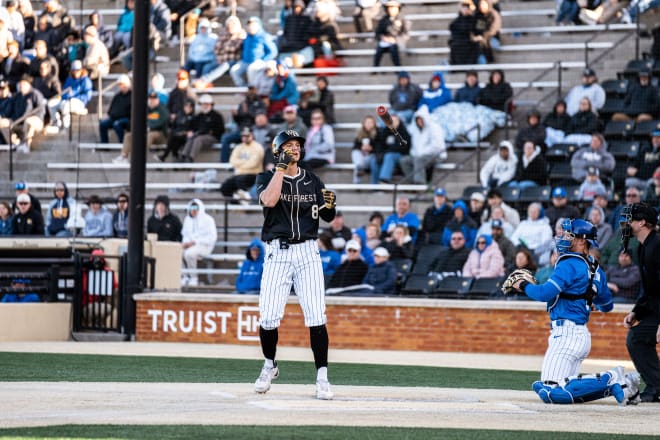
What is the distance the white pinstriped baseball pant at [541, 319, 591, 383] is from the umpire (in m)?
0.68

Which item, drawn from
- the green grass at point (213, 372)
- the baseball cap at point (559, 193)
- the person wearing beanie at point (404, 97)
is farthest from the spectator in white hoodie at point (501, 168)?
the green grass at point (213, 372)

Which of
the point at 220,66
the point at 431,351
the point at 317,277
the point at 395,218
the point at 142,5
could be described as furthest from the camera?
the point at 220,66

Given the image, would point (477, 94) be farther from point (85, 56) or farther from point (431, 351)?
point (85, 56)

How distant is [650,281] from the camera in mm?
10531

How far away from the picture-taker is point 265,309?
9.59m

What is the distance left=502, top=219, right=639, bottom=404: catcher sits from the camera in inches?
382

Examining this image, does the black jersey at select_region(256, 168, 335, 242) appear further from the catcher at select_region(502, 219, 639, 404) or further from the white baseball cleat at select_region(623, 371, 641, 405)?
the white baseball cleat at select_region(623, 371, 641, 405)

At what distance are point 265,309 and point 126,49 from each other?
61.3ft

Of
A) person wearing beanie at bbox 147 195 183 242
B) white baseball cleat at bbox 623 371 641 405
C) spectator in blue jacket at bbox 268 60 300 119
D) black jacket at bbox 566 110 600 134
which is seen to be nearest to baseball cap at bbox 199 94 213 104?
spectator in blue jacket at bbox 268 60 300 119

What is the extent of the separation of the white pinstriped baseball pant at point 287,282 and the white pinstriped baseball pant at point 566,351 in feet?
6.12

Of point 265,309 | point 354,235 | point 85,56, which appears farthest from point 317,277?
point 85,56

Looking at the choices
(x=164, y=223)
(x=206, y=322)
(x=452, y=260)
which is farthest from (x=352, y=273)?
(x=164, y=223)

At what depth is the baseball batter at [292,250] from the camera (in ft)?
31.3

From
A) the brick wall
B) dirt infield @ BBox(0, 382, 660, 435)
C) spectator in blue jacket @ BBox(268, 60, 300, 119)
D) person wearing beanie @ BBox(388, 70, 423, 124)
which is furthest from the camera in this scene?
spectator in blue jacket @ BBox(268, 60, 300, 119)
